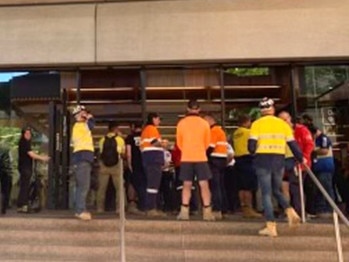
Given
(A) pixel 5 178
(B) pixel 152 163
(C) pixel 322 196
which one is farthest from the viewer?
(A) pixel 5 178

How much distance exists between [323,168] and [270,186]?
89.6 inches

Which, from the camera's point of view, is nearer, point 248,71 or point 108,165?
point 108,165

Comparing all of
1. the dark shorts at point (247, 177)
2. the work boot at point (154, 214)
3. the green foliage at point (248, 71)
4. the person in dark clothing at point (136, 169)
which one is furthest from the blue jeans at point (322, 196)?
the green foliage at point (248, 71)

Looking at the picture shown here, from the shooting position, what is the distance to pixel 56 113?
12203 mm

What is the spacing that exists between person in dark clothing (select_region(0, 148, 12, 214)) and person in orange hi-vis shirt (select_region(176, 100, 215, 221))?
3629 mm

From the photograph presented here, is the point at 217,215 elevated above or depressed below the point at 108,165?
below

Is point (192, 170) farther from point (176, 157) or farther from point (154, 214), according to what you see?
point (176, 157)

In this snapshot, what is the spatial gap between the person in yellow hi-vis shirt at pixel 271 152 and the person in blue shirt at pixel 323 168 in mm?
1946

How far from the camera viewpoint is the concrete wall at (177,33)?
1145cm

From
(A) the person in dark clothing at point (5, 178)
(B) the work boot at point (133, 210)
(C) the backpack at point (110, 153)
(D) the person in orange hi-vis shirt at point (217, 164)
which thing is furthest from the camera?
(A) the person in dark clothing at point (5, 178)

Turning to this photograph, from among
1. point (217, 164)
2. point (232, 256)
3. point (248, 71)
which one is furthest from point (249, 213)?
point (248, 71)

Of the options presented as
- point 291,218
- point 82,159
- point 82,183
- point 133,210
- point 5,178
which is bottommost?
point 291,218

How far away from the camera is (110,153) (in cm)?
957

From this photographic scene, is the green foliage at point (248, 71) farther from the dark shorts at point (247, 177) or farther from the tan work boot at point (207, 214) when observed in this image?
the tan work boot at point (207, 214)
